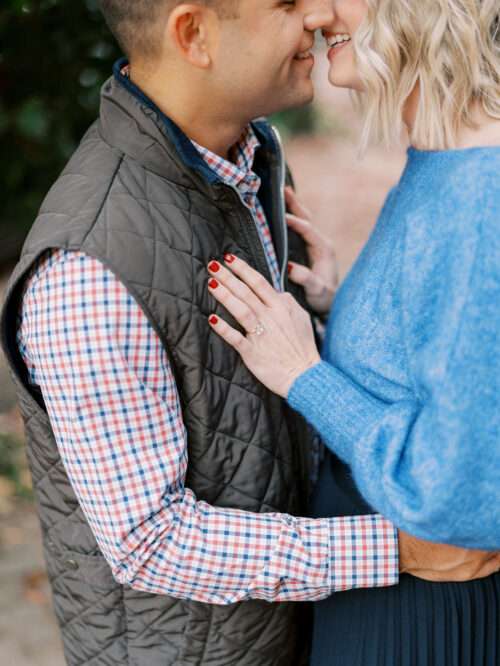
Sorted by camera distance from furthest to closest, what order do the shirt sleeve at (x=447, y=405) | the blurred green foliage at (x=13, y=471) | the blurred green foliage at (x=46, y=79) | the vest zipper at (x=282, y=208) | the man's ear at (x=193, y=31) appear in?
the blurred green foliage at (x=13, y=471) < the blurred green foliage at (x=46, y=79) < the vest zipper at (x=282, y=208) < the man's ear at (x=193, y=31) < the shirt sleeve at (x=447, y=405)

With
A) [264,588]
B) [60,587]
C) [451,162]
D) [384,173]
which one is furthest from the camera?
[384,173]

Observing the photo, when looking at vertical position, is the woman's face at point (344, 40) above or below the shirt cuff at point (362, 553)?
above

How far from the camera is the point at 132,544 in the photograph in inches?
63.8

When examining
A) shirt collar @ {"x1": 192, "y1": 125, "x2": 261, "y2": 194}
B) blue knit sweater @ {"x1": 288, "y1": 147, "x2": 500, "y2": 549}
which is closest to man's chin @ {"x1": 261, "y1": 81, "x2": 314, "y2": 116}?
shirt collar @ {"x1": 192, "y1": 125, "x2": 261, "y2": 194}

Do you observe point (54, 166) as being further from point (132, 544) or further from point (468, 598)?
point (468, 598)

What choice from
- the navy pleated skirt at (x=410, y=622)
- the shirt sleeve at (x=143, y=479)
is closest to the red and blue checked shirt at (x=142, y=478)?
the shirt sleeve at (x=143, y=479)

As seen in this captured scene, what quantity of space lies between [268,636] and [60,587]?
471 mm

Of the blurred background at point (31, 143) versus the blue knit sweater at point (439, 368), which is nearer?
the blue knit sweater at point (439, 368)

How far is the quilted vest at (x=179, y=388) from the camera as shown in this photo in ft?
5.32

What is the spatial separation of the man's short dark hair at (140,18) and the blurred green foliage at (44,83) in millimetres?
1029

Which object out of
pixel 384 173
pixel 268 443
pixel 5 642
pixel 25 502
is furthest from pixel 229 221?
pixel 384 173

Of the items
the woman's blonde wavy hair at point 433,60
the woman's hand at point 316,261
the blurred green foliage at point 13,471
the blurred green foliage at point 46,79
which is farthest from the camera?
the blurred green foliage at point 13,471

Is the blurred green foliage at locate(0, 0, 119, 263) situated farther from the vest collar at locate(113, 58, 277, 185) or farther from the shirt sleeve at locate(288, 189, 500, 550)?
the shirt sleeve at locate(288, 189, 500, 550)

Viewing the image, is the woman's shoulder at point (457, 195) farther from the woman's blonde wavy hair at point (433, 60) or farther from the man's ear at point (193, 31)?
the man's ear at point (193, 31)
